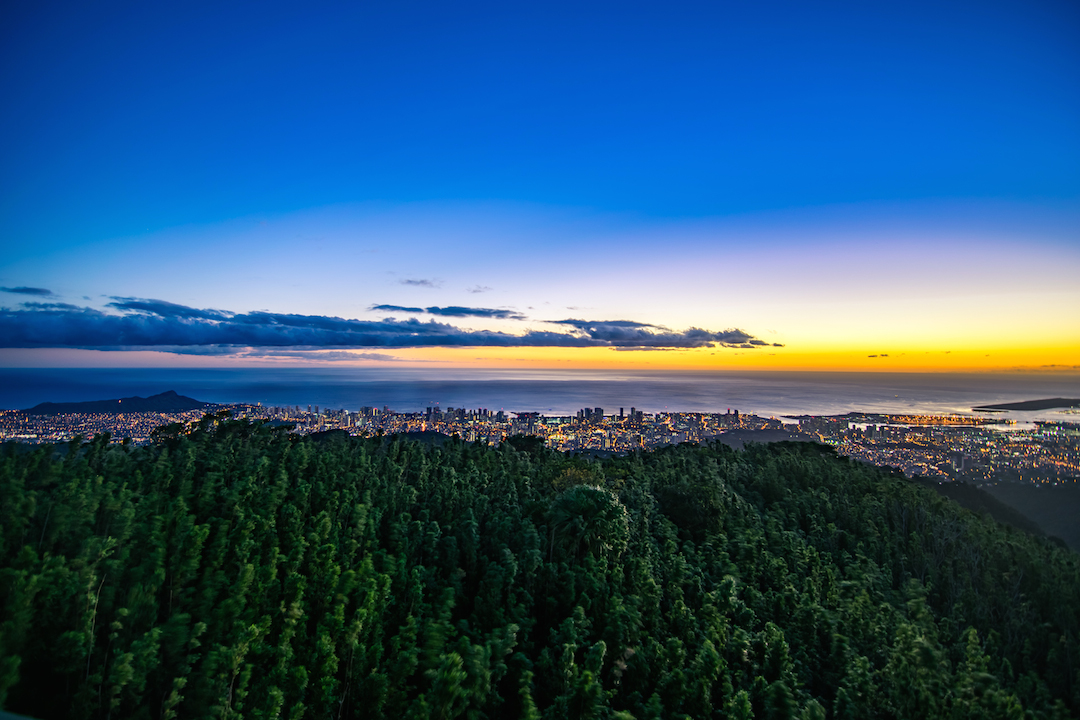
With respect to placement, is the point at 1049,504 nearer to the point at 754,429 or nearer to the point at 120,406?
the point at 754,429

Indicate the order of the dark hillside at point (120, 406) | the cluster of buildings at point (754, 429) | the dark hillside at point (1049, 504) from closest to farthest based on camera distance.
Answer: the dark hillside at point (1049, 504), the cluster of buildings at point (754, 429), the dark hillside at point (120, 406)

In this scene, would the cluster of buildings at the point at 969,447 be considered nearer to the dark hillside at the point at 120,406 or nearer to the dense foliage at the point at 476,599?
the dense foliage at the point at 476,599

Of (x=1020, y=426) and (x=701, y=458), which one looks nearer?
(x=701, y=458)

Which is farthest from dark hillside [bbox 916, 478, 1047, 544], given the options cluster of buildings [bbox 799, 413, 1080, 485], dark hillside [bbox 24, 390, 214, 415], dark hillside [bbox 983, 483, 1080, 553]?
dark hillside [bbox 24, 390, 214, 415]

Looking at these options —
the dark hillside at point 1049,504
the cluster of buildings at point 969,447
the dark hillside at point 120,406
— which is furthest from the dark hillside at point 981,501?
the dark hillside at point 120,406

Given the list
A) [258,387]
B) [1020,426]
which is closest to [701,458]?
[1020,426]

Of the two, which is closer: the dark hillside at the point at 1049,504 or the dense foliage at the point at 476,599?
the dense foliage at the point at 476,599

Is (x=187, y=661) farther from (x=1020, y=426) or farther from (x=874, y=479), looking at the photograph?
(x=1020, y=426)

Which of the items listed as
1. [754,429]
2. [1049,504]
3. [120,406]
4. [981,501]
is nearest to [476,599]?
[981,501]
